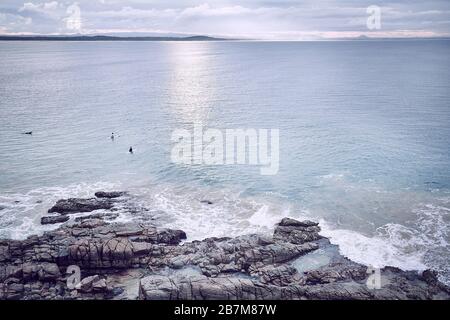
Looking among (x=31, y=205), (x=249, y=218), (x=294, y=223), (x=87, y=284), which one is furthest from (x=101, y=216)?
(x=294, y=223)

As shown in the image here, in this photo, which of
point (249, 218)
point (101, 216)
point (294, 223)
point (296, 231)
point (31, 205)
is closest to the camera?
point (296, 231)

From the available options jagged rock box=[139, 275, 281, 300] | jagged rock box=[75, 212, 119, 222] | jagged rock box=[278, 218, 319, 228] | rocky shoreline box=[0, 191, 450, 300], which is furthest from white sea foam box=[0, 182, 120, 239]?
jagged rock box=[278, 218, 319, 228]

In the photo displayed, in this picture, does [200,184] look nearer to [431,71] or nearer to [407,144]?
[407,144]

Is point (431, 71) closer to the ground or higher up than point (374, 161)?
higher up

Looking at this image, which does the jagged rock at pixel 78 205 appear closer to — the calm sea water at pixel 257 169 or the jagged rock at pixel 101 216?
the jagged rock at pixel 101 216

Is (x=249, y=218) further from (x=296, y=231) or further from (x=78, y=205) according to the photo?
(x=78, y=205)
